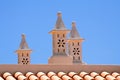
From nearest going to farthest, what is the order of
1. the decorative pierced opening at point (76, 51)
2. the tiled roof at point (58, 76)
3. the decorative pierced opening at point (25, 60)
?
1. the tiled roof at point (58, 76)
2. the decorative pierced opening at point (25, 60)
3. the decorative pierced opening at point (76, 51)

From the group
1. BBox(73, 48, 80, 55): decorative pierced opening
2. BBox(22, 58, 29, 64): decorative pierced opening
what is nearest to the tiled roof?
BBox(73, 48, 80, 55): decorative pierced opening

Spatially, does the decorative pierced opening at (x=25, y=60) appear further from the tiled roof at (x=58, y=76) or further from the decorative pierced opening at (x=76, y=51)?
the tiled roof at (x=58, y=76)

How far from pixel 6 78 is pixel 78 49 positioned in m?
18.4

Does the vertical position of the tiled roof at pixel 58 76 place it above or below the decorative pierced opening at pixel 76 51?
below

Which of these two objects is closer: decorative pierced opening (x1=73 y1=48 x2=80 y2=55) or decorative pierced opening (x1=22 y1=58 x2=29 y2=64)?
decorative pierced opening (x1=22 y1=58 x2=29 y2=64)

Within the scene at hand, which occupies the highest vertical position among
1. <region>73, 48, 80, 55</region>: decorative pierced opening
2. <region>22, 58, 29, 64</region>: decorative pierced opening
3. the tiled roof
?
<region>73, 48, 80, 55</region>: decorative pierced opening

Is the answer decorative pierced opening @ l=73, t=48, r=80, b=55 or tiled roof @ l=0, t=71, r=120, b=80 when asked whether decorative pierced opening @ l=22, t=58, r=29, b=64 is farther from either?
tiled roof @ l=0, t=71, r=120, b=80

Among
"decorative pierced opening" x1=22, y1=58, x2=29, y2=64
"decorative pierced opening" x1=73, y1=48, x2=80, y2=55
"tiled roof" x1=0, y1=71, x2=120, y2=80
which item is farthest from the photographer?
"decorative pierced opening" x1=73, y1=48, x2=80, y2=55

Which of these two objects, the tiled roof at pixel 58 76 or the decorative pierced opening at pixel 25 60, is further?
the decorative pierced opening at pixel 25 60

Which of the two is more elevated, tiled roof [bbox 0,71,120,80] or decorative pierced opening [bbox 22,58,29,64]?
decorative pierced opening [bbox 22,58,29,64]

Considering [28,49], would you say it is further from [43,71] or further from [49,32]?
[43,71]

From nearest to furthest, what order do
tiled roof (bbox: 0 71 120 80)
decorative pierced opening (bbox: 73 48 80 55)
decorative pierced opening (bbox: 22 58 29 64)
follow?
tiled roof (bbox: 0 71 120 80)
decorative pierced opening (bbox: 22 58 29 64)
decorative pierced opening (bbox: 73 48 80 55)

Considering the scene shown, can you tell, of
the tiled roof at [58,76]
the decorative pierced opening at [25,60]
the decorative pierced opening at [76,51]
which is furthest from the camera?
the decorative pierced opening at [76,51]

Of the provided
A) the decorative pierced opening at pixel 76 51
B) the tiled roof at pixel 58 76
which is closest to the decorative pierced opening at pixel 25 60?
the decorative pierced opening at pixel 76 51
